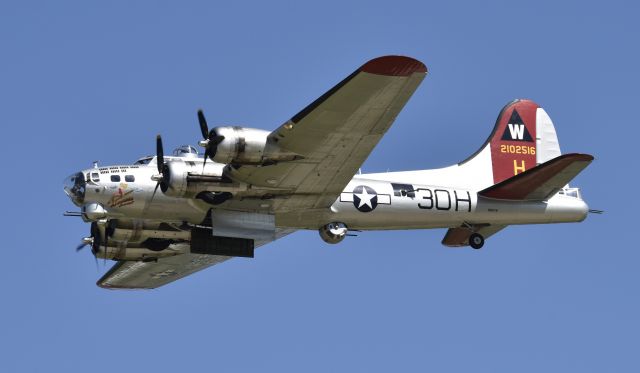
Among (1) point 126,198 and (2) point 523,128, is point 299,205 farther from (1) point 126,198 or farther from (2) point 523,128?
(2) point 523,128

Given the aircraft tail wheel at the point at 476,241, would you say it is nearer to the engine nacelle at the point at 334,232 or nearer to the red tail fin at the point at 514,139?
the red tail fin at the point at 514,139

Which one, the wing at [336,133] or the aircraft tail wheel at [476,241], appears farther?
the aircraft tail wheel at [476,241]

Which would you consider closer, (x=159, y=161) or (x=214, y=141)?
(x=214, y=141)

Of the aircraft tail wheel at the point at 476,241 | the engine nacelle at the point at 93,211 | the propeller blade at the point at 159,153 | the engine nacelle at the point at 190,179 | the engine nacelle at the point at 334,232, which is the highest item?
the propeller blade at the point at 159,153

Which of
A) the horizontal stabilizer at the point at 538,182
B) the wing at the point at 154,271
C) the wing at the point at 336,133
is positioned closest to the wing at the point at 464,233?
the horizontal stabilizer at the point at 538,182

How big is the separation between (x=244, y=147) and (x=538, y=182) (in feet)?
25.7

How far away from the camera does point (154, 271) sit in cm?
3244

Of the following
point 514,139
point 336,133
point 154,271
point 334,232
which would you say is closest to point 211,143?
point 336,133

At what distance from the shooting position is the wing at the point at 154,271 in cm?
3173

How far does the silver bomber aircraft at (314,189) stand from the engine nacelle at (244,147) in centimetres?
2

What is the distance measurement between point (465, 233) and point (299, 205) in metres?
4.68

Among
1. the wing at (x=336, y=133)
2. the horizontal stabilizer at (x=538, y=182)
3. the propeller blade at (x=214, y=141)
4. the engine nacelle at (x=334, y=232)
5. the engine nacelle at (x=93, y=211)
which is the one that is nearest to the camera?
the wing at (x=336, y=133)

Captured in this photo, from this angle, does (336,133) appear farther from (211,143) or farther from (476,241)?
(476,241)

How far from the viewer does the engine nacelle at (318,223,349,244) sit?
2741 centimetres
